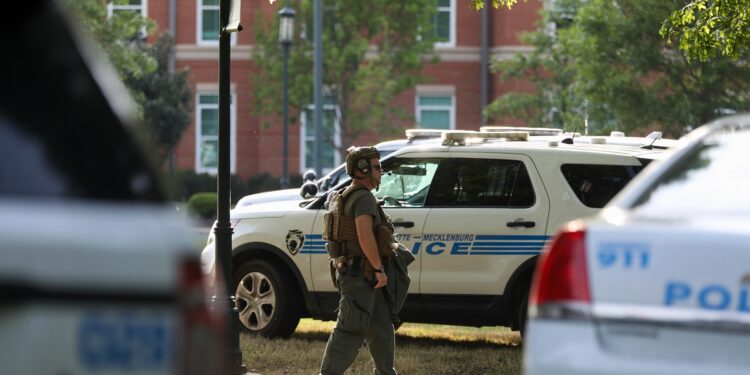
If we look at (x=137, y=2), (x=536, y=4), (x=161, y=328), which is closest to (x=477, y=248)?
(x=161, y=328)

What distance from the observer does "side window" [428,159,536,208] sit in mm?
10891

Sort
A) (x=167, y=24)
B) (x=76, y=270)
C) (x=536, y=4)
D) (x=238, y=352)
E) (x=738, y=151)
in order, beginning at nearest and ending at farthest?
(x=76, y=270)
(x=738, y=151)
(x=238, y=352)
(x=536, y=4)
(x=167, y=24)

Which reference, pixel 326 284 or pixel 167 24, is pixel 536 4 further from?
pixel 326 284

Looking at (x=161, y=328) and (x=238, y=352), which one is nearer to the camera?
(x=161, y=328)

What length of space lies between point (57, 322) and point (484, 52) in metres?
39.9

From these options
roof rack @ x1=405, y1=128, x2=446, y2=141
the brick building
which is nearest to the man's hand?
roof rack @ x1=405, y1=128, x2=446, y2=141

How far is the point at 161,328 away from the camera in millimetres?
2834

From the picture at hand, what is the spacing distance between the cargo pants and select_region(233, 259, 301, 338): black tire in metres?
2.90

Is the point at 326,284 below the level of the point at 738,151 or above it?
below

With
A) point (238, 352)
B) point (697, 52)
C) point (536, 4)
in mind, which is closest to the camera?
point (238, 352)

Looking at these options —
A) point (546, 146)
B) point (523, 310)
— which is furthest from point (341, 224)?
point (546, 146)

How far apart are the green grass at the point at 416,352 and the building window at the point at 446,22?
2991cm

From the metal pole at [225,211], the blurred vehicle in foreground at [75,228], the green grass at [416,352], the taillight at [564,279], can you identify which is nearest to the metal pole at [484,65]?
the green grass at [416,352]

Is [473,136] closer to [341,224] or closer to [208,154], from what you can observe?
[341,224]
